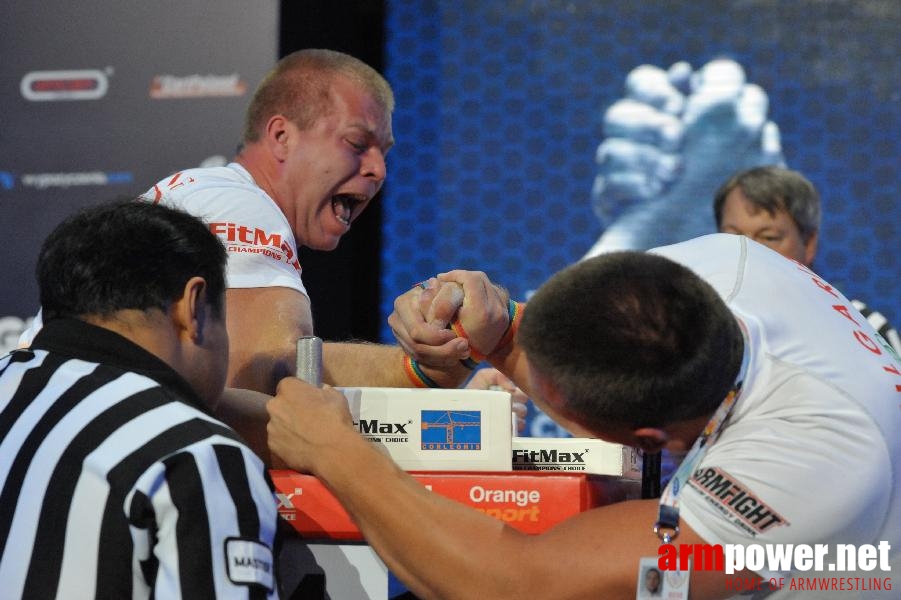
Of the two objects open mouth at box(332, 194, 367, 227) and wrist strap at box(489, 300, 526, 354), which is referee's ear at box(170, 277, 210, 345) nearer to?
wrist strap at box(489, 300, 526, 354)

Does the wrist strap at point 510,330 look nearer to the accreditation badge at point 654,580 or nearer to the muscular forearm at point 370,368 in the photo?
the muscular forearm at point 370,368

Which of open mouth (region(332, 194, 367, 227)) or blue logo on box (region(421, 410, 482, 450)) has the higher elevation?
open mouth (region(332, 194, 367, 227))

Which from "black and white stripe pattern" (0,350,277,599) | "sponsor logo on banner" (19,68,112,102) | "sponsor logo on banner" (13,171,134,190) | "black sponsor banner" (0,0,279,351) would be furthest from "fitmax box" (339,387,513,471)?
"sponsor logo on banner" (19,68,112,102)

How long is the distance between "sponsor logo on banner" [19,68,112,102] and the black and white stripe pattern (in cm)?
226

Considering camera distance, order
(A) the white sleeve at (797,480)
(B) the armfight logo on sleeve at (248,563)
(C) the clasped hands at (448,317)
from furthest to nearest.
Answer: (C) the clasped hands at (448,317), (A) the white sleeve at (797,480), (B) the armfight logo on sleeve at (248,563)

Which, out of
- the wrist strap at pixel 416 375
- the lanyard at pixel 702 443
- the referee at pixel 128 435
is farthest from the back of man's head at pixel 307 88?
the lanyard at pixel 702 443

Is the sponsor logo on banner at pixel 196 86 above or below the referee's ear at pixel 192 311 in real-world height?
above

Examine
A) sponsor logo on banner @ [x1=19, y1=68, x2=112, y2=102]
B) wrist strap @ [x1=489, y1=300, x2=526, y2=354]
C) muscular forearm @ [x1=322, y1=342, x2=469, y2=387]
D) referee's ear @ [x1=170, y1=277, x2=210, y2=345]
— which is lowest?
muscular forearm @ [x1=322, y1=342, x2=469, y2=387]

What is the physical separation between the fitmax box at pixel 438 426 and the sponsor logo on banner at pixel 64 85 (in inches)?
87.9

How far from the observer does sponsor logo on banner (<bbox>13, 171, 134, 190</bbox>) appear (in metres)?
3.20

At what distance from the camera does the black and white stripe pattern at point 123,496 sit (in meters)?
1.05

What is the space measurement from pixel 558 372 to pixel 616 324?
3.3 inches

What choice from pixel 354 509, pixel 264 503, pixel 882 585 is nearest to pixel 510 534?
pixel 354 509

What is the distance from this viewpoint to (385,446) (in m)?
1.33
